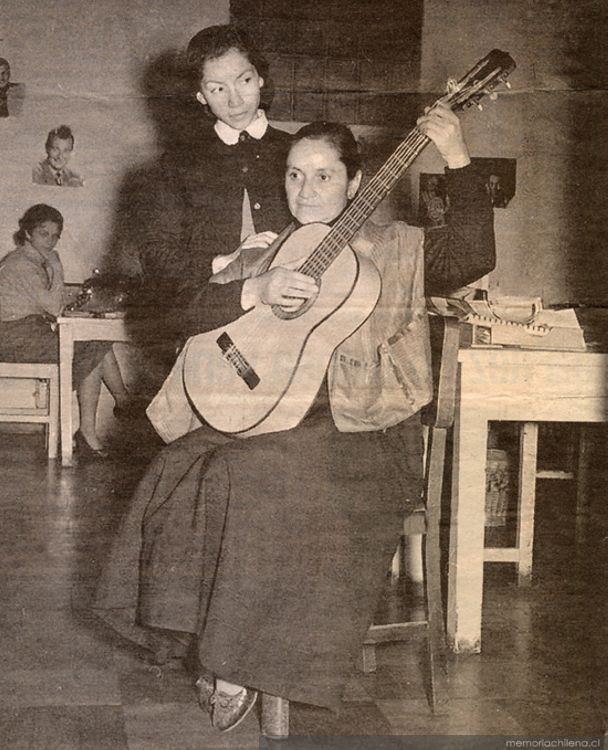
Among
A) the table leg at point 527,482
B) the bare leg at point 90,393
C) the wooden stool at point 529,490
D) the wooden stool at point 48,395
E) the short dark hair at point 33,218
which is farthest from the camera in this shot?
the table leg at point 527,482

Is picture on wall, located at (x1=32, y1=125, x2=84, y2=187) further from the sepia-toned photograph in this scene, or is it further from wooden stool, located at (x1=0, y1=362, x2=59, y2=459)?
wooden stool, located at (x1=0, y1=362, x2=59, y2=459)

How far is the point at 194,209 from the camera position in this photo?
2008mm

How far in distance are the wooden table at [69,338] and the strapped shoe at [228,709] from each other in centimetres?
88

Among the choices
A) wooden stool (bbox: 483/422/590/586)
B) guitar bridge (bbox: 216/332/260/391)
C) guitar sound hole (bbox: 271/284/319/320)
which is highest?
guitar sound hole (bbox: 271/284/319/320)

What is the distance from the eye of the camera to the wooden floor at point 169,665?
180 centimetres

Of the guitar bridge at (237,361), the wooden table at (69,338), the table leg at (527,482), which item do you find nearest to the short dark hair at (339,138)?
the guitar bridge at (237,361)

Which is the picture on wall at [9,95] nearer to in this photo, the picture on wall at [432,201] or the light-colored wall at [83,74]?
the light-colored wall at [83,74]

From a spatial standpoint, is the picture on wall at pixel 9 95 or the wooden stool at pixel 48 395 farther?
the wooden stool at pixel 48 395

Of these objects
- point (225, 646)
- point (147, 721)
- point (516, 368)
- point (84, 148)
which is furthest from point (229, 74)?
point (147, 721)

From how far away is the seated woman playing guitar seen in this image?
5.90 ft

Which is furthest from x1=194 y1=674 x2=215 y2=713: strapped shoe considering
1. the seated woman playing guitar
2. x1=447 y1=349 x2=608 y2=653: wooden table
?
x1=447 y1=349 x2=608 y2=653: wooden table

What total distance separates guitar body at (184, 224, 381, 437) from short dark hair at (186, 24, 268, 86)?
0.36m

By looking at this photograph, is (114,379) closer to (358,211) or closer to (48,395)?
(48,395)

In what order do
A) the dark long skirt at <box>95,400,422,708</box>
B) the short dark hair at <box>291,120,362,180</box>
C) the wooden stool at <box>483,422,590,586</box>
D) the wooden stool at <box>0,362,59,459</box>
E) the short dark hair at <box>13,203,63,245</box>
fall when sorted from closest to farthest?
the dark long skirt at <box>95,400,422,708</box>
the short dark hair at <box>291,120,362,180</box>
the short dark hair at <box>13,203,63,245</box>
the wooden stool at <box>0,362,59,459</box>
the wooden stool at <box>483,422,590,586</box>
